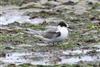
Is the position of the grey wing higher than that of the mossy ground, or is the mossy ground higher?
the grey wing

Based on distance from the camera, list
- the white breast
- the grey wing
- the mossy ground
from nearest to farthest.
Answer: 1. the white breast
2. the grey wing
3. the mossy ground

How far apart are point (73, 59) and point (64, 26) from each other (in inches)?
78.2

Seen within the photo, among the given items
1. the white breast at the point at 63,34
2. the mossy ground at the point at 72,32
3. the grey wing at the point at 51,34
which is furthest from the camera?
the mossy ground at the point at 72,32

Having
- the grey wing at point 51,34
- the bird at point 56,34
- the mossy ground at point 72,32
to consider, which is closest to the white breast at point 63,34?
the bird at point 56,34

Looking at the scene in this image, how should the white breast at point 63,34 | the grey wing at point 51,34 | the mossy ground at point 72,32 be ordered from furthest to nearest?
1. the mossy ground at point 72,32
2. the grey wing at point 51,34
3. the white breast at point 63,34

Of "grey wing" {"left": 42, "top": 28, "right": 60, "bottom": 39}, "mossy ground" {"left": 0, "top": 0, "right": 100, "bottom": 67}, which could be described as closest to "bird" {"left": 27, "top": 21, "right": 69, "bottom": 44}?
"grey wing" {"left": 42, "top": 28, "right": 60, "bottom": 39}

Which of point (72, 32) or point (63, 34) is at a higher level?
point (63, 34)

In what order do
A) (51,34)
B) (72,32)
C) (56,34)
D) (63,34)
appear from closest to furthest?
(63,34) < (56,34) < (51,34) < (72,32)

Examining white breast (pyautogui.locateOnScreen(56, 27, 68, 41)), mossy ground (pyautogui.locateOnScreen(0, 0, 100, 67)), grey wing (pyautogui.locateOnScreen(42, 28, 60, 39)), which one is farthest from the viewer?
mossy ground (pyautogui.locateOnScreen(0, 0, 100, 67))

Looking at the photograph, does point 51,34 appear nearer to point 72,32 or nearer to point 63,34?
point 63,34

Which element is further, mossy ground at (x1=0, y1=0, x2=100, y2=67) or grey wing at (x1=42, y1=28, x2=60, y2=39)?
mossy ground at (x1=0, y1=0, x2=100, y2=67)

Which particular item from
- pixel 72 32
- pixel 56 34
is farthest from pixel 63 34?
pixel 72 32

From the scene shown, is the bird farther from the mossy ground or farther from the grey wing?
the mossy ground

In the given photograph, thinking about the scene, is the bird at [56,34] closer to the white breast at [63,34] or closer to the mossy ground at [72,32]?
the white breast at [63,34]
